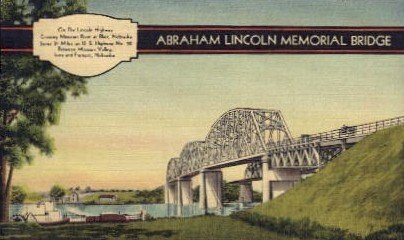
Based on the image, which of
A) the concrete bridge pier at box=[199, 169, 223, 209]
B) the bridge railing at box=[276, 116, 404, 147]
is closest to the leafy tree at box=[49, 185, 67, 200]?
the concrete bridge pier at box=[199, 169, 223, 209]

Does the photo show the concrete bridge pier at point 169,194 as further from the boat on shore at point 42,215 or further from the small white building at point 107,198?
the boat on shore at point 42,215

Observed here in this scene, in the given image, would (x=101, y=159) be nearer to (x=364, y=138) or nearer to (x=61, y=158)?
(x=61, y=158)

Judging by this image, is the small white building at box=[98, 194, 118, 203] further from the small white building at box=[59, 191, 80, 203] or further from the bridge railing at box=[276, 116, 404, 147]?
the bridge railing at box=[276, 116, 404, 147]

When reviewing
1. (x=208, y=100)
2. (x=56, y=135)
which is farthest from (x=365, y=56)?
(x=56, y=135)

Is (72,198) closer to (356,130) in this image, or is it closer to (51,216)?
(51,216)

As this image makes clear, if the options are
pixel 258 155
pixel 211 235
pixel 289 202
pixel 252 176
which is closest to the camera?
pixel 211 235
